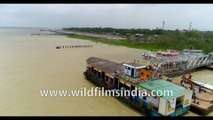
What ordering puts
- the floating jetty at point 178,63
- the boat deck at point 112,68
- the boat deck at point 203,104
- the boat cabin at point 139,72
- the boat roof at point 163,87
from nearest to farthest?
1. the boat roof at point 163,87
2. the boat deck at point 203,104
3. the boat deck at point 112,68
4. the boat cabin at point 139,72
5. the floating jetty at point 178,63

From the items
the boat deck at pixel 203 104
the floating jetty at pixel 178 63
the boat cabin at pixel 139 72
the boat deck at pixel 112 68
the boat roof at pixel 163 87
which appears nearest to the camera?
the boat roof at pixel 163 87

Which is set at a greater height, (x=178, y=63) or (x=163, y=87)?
(x=163, y=87)

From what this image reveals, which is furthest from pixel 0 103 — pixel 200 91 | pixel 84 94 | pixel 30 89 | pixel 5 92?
pixel 200 91

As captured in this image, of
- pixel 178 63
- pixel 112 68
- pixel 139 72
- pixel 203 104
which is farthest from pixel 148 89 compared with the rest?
pixel 178 63

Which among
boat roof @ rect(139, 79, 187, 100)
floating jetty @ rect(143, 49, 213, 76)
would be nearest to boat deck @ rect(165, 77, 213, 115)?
boat roof @ rect(139, 79, 187, 100)

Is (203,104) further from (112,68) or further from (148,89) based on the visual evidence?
(112,68)

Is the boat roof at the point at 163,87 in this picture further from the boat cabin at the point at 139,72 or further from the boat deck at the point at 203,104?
the boat deck at the point at 203,104

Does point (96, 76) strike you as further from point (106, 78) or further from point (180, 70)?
point (180, 70)

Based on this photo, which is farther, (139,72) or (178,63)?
(178,63)

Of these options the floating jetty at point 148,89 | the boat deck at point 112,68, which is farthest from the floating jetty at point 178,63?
the floating jetty at point 148,89
